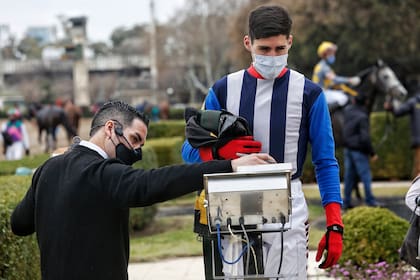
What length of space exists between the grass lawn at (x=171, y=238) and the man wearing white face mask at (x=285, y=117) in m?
5.19

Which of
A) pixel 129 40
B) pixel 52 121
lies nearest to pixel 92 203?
pixel 52 121

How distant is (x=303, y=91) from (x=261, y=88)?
21 cm

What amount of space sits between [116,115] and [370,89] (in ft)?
31.3

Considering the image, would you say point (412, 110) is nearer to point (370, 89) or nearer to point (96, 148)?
point (370, 89)

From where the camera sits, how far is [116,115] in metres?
3.51

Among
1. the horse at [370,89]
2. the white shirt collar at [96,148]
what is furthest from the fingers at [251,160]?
the horse at [370,89]

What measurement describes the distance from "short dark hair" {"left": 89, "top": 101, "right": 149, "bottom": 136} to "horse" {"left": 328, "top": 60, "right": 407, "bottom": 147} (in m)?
8.95

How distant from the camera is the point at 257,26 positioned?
369 cm

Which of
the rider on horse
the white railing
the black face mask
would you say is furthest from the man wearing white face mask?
the white railing

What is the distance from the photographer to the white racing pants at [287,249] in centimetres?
347

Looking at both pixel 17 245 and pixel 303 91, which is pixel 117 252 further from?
pixel 17 245

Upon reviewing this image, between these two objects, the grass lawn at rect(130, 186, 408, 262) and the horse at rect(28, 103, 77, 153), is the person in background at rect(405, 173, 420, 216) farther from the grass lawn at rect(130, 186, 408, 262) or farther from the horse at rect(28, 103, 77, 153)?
the horse at rect(28, 103, 77, 153)

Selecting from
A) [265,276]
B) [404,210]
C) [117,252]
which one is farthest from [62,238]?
[404,210]

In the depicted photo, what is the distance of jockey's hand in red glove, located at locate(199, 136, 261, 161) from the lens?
343 centimetres
